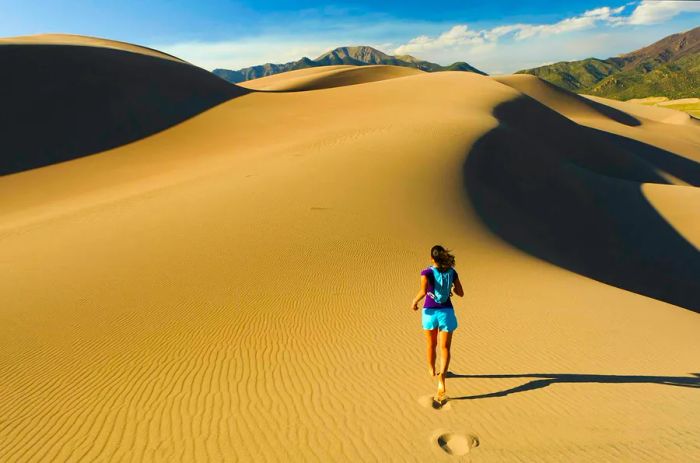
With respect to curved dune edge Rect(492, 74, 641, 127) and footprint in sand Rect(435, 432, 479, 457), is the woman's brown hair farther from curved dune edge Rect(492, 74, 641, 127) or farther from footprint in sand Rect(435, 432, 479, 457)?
curved dune edge Rect(492, 74, 641, 127)

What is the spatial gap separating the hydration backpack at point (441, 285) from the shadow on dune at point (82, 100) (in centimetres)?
2576

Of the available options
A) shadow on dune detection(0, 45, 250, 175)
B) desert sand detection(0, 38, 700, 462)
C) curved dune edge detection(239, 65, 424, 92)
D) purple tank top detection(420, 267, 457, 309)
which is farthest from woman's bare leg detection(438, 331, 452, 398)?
curved dune edge detection(239, 65, 424, 92)

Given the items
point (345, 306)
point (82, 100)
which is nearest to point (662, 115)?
point (82, 100)

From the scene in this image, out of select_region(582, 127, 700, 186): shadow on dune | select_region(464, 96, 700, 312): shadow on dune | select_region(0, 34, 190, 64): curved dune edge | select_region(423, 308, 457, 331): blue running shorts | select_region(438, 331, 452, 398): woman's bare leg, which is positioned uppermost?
select_region(0, 34, 190, 64): curved dune edge

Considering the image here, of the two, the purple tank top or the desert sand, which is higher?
the purple tank top

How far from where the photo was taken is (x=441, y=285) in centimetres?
543

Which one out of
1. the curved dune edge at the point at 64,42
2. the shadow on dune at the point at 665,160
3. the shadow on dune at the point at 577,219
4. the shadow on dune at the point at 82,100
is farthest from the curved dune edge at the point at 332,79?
the shadow on dune at the point at 577,219

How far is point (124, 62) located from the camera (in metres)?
37.3

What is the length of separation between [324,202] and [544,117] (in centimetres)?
2663

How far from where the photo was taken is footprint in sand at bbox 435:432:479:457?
4578 millimetres

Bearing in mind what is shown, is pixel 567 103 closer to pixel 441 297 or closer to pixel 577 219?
pixel 577 219

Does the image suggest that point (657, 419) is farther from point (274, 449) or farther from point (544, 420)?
point (274, 449)

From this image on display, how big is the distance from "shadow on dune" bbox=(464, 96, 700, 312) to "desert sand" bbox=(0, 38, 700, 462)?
121 millimetres

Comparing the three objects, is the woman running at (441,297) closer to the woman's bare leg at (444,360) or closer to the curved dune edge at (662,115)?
the woman's bare leg at (444,360)
